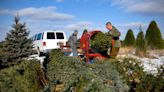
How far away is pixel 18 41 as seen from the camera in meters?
15.1

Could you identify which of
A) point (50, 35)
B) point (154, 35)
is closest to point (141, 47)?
point (50, 35)

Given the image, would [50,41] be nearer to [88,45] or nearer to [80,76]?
[88,45]

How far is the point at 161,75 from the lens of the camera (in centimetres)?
635

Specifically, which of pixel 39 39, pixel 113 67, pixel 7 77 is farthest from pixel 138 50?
pixel 113 67

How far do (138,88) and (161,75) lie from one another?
52cm

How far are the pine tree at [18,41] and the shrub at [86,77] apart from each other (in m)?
6.90

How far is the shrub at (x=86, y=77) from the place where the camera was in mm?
Answer: 6098

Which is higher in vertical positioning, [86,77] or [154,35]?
[154,35]

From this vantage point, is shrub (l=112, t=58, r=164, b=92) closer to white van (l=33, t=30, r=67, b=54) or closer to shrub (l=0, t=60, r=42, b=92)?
shrub (l=0, t=60, r=42, b=92)

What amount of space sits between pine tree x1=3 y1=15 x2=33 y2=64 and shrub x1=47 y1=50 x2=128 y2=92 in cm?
690

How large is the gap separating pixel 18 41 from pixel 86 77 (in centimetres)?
941

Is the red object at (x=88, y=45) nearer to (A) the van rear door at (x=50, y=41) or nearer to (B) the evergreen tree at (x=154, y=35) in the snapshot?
(A) the van rear door at (x=50, y=41)

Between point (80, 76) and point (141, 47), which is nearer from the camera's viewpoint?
point (80, 76)

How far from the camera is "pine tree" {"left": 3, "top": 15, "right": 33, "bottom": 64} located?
1465 centimetres
